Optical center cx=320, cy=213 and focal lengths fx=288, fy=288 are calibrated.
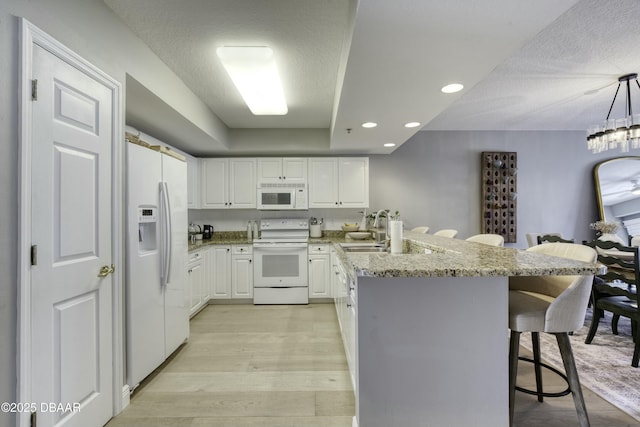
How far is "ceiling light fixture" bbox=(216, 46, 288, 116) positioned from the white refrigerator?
0.86 metres

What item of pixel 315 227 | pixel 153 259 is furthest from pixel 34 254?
pixel 315 227

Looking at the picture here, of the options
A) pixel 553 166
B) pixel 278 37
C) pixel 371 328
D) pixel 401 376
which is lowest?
pixel 401 376

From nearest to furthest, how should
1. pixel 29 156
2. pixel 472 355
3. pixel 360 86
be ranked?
pixel 29 156 → pixel 472 355 → pixel 360 86

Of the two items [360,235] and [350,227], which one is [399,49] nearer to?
[360,235]

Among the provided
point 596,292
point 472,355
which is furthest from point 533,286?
point 596,292

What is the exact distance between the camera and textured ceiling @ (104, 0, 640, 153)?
4.36 ft

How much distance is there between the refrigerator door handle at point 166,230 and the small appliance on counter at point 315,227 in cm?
247

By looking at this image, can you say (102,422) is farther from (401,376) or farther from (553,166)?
(553,166)

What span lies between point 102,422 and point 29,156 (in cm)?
152

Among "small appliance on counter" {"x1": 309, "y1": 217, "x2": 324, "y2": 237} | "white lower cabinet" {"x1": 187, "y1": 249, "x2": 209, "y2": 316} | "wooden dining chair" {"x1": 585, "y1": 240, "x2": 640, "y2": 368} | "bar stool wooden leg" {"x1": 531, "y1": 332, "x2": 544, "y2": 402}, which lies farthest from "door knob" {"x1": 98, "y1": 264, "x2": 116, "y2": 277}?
"wooden dining chair" {"x1": 585, "y1": 240, "x2": 640, "y2": 368}

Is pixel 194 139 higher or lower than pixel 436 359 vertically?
higher

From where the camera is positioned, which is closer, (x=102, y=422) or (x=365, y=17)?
(x=365, y=17)

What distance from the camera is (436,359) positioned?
1393 millimetres

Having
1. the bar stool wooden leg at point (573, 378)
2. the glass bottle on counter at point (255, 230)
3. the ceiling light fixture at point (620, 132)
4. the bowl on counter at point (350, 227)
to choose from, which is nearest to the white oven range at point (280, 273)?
the glass bottle on counter at point (255, 230)
